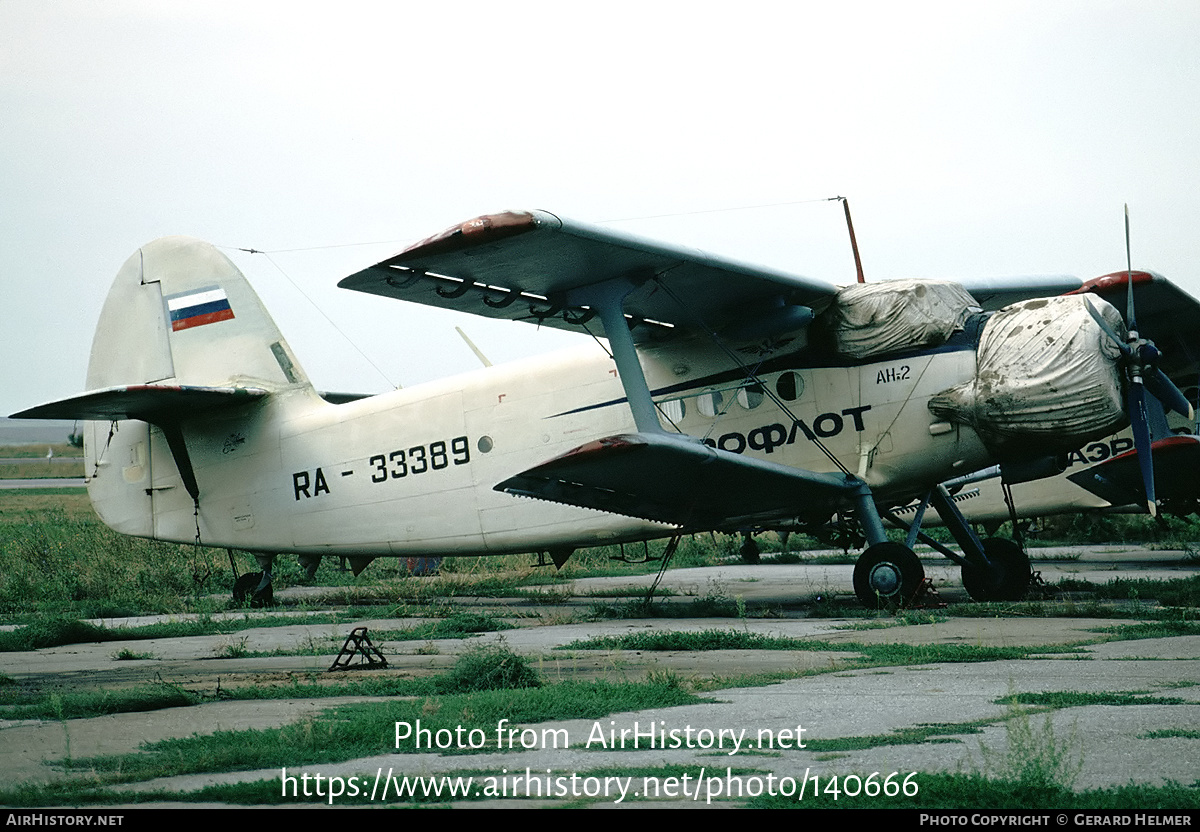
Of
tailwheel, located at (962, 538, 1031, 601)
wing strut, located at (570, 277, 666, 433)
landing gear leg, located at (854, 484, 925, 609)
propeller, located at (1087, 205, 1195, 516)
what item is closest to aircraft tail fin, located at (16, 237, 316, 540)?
wing strut, located at (570, 277, 666, 433)

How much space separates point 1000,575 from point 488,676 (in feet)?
24.5

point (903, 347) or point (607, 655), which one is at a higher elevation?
point (903, 347)

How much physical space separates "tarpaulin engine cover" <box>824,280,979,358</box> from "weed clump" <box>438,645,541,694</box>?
609 cm

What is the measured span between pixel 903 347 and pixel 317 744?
8.15 m

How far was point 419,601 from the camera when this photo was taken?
15406 mm

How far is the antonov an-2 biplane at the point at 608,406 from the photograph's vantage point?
1076 centimetres

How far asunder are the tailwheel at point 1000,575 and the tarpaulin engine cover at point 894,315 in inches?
101

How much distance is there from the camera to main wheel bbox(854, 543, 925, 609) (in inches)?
434

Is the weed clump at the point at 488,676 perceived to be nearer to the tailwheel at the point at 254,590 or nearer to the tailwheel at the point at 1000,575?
the tailwheel at the point at 1000,575

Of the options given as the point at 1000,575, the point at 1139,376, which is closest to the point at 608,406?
the point at 1000,575

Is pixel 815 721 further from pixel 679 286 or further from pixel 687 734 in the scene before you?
pixel 679 286

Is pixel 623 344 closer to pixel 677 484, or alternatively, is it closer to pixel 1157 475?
pixel 677 484

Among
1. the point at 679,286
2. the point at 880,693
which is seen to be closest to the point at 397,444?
the point at 679,286

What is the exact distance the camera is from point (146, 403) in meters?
15.0
